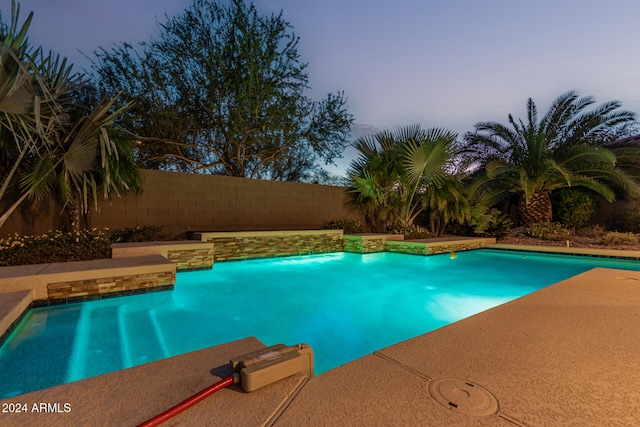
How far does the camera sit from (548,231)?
31.4 ft

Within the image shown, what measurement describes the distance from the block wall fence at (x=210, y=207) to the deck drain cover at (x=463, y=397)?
6.77 m

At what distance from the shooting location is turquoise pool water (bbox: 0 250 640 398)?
7.99 feet

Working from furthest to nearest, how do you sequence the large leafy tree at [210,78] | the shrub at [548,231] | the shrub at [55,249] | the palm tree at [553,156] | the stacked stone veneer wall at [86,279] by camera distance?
the large leafy tree at [210,78] → the shrub at [548,231] → the palm tree at [553,156] → the shrub at [55,249] → the stacked stone veneer wall at [86,279]

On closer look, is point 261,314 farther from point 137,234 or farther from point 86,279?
point 137,234

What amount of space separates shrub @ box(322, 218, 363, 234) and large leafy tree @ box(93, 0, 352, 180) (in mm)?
3826

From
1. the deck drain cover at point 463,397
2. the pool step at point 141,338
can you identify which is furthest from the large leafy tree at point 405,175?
the deck drain cover at point 463,397

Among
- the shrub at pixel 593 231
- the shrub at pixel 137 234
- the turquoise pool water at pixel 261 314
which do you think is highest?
the shrub at pixel 137 234

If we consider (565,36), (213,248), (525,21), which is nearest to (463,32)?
(525,21)

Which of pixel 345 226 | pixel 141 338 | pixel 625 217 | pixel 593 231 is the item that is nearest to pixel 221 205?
pixel 345 226

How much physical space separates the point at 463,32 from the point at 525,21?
1.49m

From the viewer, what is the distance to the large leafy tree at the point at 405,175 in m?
8.62

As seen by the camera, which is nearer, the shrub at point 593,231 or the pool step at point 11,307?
the pool step at point 11,307

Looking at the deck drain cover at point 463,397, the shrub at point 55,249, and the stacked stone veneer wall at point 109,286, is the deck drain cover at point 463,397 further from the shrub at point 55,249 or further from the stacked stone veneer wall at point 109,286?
the shrub at point 55,249

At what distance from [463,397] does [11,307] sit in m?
3.64
